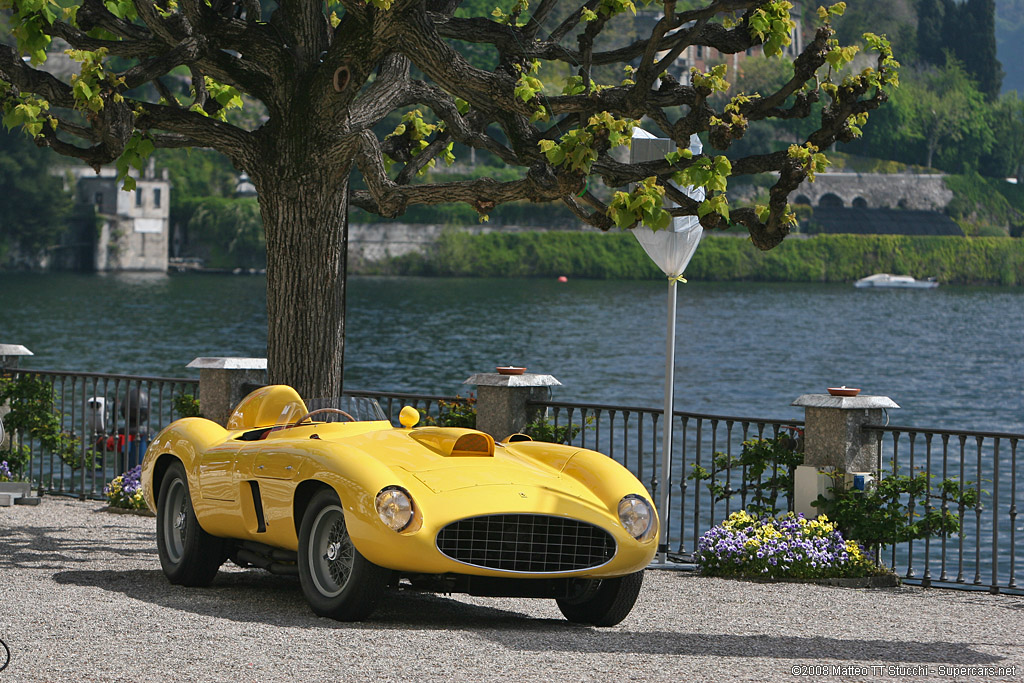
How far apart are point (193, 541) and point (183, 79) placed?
180308 millimetres

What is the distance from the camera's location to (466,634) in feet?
21.6

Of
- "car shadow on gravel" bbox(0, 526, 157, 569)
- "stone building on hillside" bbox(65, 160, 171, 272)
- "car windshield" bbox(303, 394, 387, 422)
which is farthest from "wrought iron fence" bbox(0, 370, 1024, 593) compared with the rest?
"stone building on hillside" bbox(65, 160, 171, 272)

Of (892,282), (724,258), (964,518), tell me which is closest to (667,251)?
(964,518)

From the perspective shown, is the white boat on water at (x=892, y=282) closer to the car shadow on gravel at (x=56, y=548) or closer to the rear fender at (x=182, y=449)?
the car shadow on gravel at (x=56, y=548)

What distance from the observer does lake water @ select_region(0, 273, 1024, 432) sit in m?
68.5

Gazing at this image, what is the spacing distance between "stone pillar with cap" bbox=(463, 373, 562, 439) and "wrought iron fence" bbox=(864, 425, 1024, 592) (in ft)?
9.67

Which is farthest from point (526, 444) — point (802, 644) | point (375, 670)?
point (375, 670)

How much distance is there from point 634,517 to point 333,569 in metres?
1.62

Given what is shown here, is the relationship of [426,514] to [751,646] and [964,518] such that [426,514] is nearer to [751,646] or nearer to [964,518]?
[751,646]

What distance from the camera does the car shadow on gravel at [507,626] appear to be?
21.1 feet

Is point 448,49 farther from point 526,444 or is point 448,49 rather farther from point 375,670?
point 375,670

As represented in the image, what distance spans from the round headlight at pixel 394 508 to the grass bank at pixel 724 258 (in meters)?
172

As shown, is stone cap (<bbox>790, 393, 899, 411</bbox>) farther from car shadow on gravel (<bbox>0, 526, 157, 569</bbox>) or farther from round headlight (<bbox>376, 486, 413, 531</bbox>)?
car shadow on gravel (<bbox>0, 526, 157, 569</bbox>)

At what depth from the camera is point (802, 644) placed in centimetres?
681
